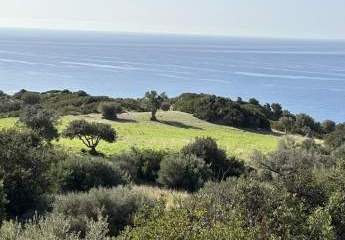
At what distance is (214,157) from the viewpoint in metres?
34.2

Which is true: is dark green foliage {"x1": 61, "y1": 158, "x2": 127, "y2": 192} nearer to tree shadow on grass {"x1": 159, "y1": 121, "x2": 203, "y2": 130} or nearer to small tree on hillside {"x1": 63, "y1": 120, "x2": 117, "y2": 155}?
small tree on hillside {"x1": 63, "y1": 120, "x2": 117, "y2": 155}

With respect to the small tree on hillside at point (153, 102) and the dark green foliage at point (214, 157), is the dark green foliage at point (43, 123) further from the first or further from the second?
the small tree on hillside at point (153, 102)

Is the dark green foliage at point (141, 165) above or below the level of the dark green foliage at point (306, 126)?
above

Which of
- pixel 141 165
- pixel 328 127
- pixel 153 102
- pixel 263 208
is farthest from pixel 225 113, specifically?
pixel 263 208

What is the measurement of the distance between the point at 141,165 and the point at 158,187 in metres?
3.33

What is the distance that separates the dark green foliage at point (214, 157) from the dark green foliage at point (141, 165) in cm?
305

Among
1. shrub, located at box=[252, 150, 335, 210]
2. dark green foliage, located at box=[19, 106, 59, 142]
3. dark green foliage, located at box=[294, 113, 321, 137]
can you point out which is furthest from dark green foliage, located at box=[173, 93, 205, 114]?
shrub, located at box=[252, 150, 335, 210]

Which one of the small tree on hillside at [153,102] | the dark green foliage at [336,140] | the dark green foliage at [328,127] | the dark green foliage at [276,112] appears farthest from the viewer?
the dark green foliage at [276,112]

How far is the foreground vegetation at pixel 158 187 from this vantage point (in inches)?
444

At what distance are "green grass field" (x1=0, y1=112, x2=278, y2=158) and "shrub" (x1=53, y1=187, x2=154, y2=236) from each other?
18534 mm

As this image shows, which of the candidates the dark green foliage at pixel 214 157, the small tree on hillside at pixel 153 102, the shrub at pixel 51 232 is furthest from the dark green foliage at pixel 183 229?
the small tree on hillside at pixel 153 102

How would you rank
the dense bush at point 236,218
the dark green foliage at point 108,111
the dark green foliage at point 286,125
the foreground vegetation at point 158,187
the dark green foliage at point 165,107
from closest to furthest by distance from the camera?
the dense bush at point 236,218 → the foreground vegetation at point 158,187 → the dark green foliage at point 108,111 → the dark green foliage at point 286,125 → the dark green foliage at point 165,107

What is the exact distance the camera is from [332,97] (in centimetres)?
12456

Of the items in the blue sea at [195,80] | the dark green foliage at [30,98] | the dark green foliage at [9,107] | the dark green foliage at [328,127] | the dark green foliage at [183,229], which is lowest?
the blue sea at [195,80]
